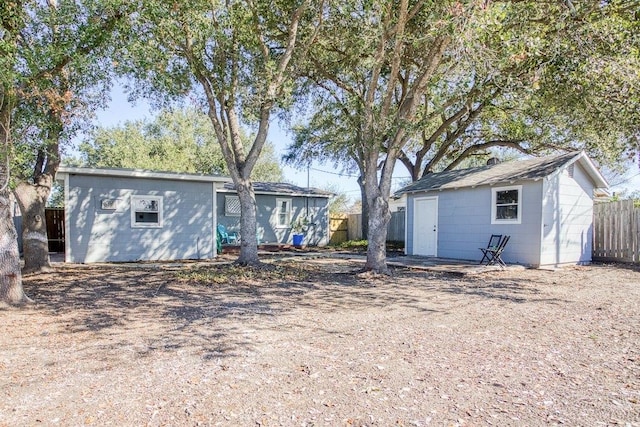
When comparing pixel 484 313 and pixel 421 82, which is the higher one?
pixel 421 82

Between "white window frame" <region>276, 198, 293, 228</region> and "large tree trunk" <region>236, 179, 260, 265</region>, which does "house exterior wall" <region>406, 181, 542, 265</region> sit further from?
"large tree trunk" <region>236, 179, 260, 265</region>

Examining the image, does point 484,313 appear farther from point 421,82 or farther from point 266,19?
point 266,19

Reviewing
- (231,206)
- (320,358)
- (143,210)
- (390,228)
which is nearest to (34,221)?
(143,210)

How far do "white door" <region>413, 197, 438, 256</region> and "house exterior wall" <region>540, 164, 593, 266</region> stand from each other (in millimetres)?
3379

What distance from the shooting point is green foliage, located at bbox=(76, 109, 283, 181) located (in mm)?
27009

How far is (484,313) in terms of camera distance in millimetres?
5637

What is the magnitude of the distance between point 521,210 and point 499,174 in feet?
4.63

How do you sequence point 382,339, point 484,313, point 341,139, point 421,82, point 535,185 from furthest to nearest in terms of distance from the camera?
point 341,139
point 535,185
point 421,82
point 484,313
point 382,339

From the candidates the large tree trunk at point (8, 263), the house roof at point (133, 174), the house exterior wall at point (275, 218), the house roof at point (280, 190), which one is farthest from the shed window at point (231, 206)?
the large tree trunk at point (8, 263)

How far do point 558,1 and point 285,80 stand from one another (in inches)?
212

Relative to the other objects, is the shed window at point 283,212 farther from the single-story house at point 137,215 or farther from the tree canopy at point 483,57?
the tree canopy at point 483,57

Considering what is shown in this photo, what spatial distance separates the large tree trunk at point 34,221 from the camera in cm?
901

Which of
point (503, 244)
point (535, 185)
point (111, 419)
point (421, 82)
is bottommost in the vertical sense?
point (111, 419)

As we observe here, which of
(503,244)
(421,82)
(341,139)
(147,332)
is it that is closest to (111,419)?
(147,332)
